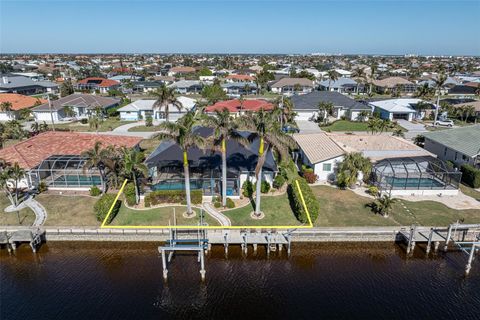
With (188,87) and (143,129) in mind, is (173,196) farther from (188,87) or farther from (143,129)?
(188,87)

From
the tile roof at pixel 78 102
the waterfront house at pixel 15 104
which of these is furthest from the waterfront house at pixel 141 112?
the waterfront house at pixel 15 104

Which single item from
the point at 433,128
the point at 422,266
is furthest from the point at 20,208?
the point at 433,128

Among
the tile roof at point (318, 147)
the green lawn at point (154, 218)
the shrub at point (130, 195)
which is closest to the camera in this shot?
the green lawn at point (154, 218)

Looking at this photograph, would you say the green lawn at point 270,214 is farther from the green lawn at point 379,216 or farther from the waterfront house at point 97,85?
the waterfront house at point 97,85

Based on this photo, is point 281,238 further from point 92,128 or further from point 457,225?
point 92,128

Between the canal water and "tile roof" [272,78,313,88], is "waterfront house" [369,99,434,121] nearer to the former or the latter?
"tile roof" [272,78,313,88]

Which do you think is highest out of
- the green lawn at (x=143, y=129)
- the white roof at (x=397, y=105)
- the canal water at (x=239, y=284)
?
the white roof at (x=397, y=105)

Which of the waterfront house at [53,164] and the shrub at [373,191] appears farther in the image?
the waterfront house at [53,164]
